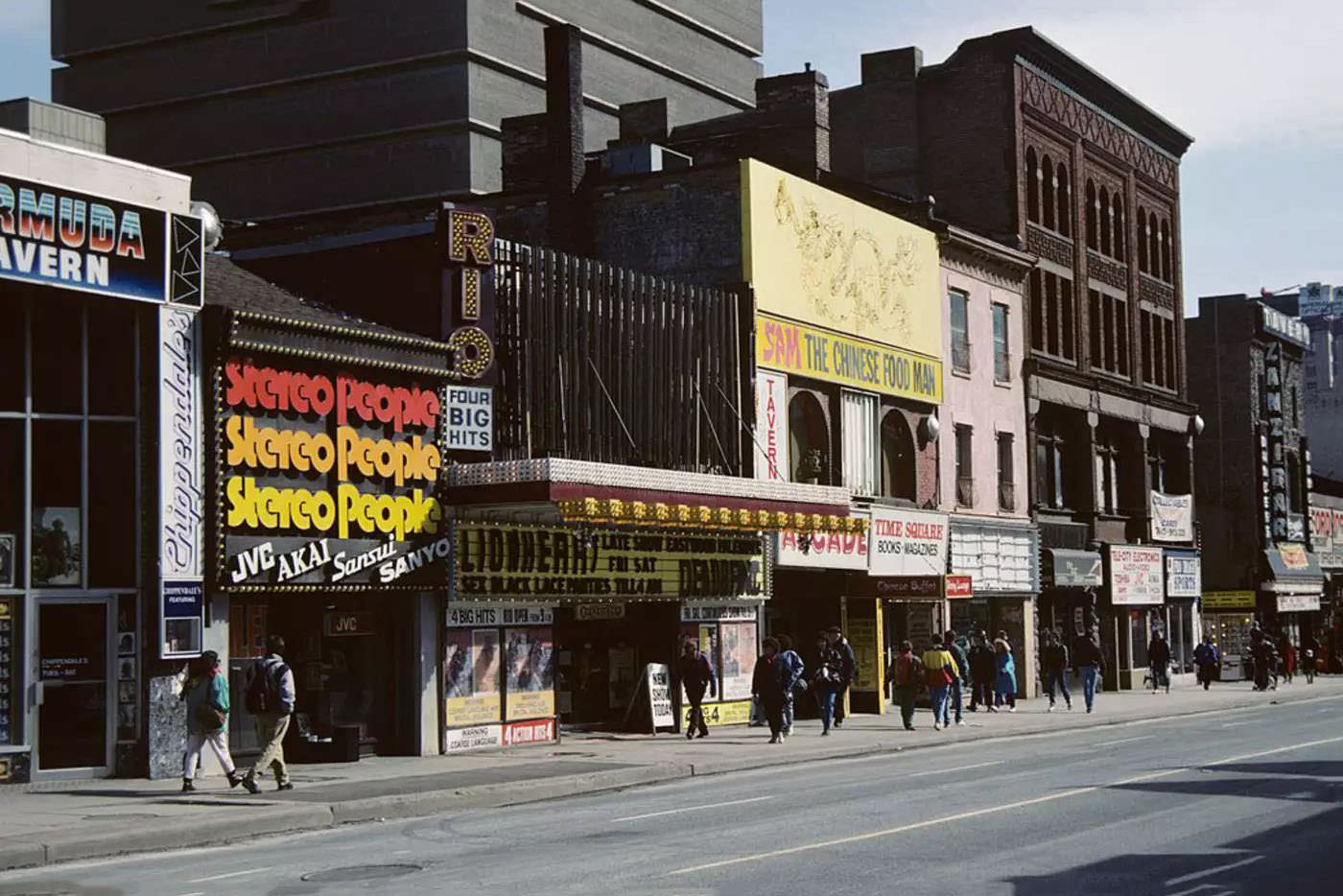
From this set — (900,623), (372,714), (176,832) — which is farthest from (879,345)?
(176,832)

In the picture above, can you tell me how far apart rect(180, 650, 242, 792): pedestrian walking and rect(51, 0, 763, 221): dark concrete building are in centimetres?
3803

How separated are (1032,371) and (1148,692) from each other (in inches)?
430

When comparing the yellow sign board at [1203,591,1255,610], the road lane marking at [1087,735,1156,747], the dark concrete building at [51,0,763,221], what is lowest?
the road lane marking at [1087,735,1156,747]

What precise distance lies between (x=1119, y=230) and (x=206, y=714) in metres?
46.3

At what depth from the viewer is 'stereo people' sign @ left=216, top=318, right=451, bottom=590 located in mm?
27453

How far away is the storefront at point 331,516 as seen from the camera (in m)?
27.5

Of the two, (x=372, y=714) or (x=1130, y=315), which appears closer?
(x=372, y=714)

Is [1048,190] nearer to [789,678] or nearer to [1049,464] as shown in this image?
[1049,464]

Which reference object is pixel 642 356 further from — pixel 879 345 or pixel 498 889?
pixel 498 889

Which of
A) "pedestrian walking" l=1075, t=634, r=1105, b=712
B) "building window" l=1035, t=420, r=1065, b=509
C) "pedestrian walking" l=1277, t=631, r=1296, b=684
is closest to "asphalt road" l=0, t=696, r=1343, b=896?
"pedestrian walking" l=1075, t=634, r=1105, b=712

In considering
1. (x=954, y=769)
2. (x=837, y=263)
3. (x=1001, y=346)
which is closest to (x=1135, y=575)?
(x=1001, y=346)

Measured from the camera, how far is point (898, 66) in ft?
189

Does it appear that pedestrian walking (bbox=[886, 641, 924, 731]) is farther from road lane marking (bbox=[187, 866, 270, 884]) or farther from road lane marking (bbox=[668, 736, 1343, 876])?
road lane marking (bbox=[187, 866, 270, 884])

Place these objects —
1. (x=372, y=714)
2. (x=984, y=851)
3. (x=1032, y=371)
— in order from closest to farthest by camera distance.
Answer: (x=984, y=851), (x=372, y=714), (x=1032, y=371)
